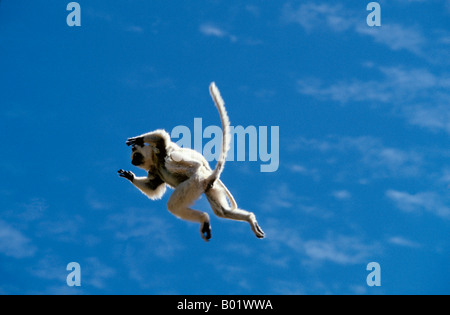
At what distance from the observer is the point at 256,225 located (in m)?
19.6

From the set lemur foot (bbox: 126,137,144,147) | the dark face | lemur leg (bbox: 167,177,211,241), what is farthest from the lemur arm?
lemur leg (bbox: 167,177,211,241)

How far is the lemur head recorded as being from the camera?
21031 millimetres

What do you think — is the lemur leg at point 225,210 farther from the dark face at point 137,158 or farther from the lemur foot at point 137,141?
the lemur foot at point 137,141

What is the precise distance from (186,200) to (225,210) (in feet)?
3.47

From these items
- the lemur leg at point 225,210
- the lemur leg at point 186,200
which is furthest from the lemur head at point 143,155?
the lemur leg at point 225,210

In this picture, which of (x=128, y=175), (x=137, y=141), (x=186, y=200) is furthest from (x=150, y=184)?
(x=186, y=200)

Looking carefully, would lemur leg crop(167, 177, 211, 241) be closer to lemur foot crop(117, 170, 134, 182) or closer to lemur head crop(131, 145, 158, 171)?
lemur head crop(131, 145, 158, 171)
